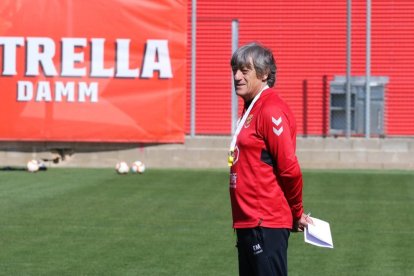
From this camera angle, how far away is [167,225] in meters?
17.0

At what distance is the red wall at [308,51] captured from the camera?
3192 cm

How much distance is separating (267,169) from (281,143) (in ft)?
0.65

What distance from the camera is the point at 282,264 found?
24.3 feet

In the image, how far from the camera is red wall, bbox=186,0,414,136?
31.9 m

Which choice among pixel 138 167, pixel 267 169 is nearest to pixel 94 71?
pixel 138 167

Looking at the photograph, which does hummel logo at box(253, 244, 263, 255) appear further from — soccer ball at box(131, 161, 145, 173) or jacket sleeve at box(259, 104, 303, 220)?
soccer ball at box(131, 161, 145, 173)

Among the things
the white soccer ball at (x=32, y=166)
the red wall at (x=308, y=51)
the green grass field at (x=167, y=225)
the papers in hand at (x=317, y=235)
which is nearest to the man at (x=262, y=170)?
the papers in hand at (x=317, y=235)

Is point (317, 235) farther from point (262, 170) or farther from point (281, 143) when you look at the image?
point (281, 143)

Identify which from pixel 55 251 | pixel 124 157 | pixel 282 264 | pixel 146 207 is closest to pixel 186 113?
pixel 124 157

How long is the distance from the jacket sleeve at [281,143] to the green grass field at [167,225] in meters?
5.61

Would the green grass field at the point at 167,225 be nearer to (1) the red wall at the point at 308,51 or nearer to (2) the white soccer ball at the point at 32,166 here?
(2) the white soccer ball at the point at 32,166

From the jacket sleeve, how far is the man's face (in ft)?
0.57

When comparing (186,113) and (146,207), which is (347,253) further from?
(186,113)

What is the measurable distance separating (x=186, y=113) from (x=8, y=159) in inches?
180
